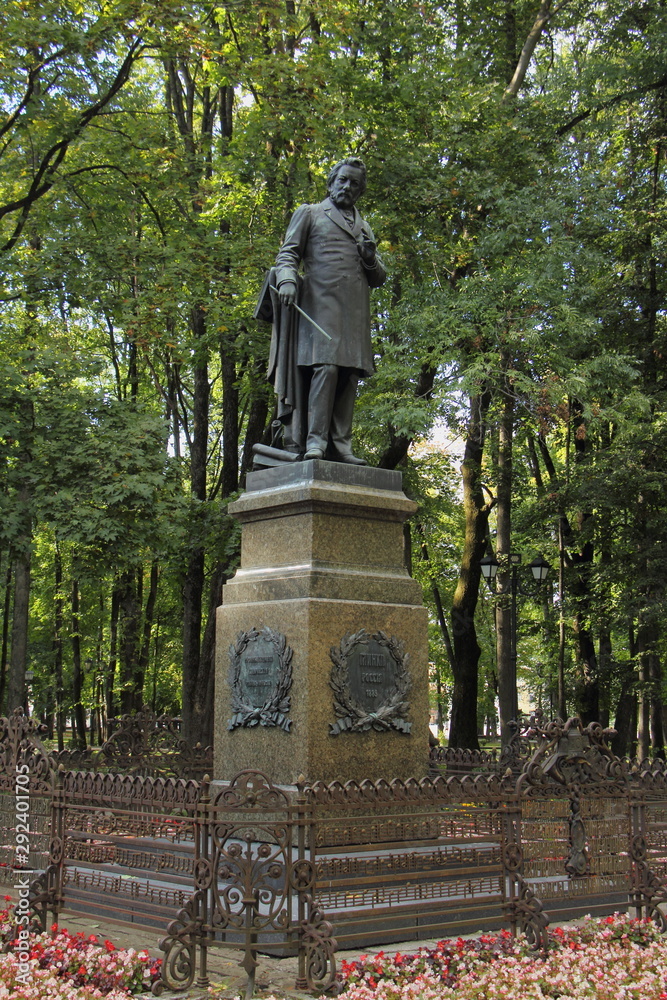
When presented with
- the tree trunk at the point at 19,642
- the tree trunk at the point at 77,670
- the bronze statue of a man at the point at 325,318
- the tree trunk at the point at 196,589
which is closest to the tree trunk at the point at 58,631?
the tree trunk at the point at 77,670

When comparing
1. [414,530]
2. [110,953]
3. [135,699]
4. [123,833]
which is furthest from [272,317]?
[135,699]

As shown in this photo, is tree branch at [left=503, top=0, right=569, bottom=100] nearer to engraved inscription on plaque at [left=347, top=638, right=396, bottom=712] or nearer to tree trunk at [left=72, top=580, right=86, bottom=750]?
engraved inscription on plaque at [left=347, top=638, right=396, bottom=712]

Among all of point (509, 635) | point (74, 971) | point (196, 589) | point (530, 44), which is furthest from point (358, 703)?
point (530, 44)

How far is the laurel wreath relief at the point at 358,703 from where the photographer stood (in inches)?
296

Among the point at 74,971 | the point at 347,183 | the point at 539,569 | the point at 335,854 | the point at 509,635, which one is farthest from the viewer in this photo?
the point at 539,569

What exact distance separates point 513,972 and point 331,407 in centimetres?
486

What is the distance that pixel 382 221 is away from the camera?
1708 centimetres

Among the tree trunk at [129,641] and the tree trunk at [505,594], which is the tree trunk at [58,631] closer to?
the tree trunk at [129,641]

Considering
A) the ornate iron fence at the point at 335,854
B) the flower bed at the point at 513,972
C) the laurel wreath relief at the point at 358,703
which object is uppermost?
the laurel wreath relief at the point at 358,703

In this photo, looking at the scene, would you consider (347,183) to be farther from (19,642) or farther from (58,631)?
(58,631)

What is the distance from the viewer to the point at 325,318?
28.9 feet

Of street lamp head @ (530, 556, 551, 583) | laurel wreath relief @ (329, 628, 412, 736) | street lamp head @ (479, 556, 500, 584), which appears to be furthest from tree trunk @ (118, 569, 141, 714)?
laurel wreath relief @ (329, 628, 412, 736)

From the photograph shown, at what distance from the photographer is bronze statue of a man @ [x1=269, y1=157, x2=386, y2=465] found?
8750 millimetres

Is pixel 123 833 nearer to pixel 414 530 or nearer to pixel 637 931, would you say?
pixel 637 931
